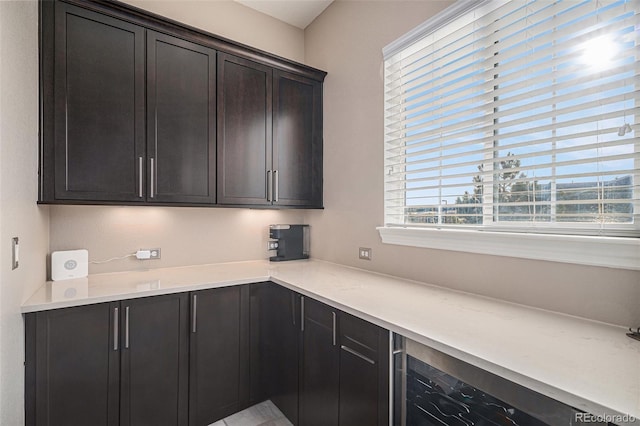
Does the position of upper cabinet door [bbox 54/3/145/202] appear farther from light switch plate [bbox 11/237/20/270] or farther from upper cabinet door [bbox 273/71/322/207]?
upper cabinet door [bbox 273/71/322/207]

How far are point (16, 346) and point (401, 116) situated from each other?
2381 mm

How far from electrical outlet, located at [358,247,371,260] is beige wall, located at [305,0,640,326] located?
45 mm

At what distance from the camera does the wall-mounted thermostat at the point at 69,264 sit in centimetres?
193

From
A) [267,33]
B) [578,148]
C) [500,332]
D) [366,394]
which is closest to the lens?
[500,332]

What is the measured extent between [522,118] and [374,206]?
1070 mm

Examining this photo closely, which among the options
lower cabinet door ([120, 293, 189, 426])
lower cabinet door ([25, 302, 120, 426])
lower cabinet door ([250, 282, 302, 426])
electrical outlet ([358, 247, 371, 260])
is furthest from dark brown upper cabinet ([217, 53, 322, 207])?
lower cabinet door ([25, 302, 120, 426])

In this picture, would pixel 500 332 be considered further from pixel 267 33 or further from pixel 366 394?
pixel 267 33

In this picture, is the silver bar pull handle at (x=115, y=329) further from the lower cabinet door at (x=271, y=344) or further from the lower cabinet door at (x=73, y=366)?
the lower cabinet door at (x=271, y=344)

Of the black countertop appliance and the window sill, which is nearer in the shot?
the window sill

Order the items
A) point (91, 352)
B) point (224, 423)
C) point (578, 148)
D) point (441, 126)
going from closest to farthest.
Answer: point (578, 148)
point (91, 352)
point (441, 126)
point (224, 423)

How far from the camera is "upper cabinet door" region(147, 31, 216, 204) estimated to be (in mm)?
2004

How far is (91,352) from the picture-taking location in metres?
1.60

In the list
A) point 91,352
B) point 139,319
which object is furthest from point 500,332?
point 91,352

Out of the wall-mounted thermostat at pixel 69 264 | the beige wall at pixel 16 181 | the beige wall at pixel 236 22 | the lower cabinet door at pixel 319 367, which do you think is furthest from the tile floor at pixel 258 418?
the beige wall at pixel 236 22
